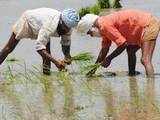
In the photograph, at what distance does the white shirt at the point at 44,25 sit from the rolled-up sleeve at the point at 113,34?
59 centimetres

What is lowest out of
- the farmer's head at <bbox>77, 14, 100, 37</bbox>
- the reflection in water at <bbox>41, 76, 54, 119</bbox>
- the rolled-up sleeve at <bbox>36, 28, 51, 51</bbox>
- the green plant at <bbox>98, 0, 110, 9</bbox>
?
the green plant at <bbox>98, 0, 110, 9</bbox>

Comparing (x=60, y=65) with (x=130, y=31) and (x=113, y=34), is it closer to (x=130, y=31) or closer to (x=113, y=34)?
(x=113, y=34)

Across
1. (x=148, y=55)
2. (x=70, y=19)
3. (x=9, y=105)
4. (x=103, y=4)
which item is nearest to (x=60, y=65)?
(x=70, y=19)

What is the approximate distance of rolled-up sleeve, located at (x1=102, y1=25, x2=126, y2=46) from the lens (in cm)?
871

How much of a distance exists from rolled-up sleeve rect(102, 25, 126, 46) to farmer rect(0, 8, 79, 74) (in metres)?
0.40

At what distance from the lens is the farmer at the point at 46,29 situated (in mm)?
8688

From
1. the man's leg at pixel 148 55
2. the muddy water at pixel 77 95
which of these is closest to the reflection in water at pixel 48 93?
the muddy water at pixel 77 95

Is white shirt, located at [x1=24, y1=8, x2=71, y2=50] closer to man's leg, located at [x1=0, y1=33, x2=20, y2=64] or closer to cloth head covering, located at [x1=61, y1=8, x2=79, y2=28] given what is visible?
cloth head covering, located at [x1=61, y1=8, x2=79, y2=28]

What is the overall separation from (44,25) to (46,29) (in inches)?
3.9

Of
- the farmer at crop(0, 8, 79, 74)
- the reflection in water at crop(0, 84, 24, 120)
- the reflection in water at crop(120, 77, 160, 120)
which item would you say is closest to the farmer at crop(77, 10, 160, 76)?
the farmer at crop(0, 8, 79, 74)

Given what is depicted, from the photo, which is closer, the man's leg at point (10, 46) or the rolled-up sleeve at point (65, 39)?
the rolled-up sleeve at point (65, 39)

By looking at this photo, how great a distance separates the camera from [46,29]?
870cm

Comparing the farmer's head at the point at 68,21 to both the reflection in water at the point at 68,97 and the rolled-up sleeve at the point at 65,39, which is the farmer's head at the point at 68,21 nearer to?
the rolled-up sleeve at the point at 65,39

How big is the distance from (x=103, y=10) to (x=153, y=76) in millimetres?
14283
